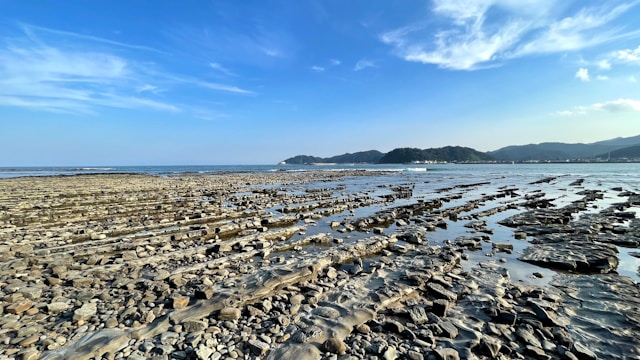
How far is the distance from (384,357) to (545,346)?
3.29 m

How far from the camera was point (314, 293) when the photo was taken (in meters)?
8.01

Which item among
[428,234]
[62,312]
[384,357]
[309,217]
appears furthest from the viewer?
[309,217]

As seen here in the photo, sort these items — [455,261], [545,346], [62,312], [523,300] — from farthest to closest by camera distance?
[455,261], [523,300], [62,312], [545,346]

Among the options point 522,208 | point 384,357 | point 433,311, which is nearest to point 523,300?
point 433,311

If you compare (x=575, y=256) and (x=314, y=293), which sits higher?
(x=314, y=293)

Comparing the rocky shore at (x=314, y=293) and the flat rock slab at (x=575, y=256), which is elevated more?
the rocky shore at (x=314, y=293)

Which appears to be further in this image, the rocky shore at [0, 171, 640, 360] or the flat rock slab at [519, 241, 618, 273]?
the flat rock slab at [519, 241, 618, 273]

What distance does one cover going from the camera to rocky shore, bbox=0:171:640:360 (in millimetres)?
5758

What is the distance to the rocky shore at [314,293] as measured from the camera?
576cm

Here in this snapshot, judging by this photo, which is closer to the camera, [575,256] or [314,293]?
[314,293]

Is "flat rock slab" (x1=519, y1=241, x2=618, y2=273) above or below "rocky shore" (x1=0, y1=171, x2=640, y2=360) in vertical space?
below

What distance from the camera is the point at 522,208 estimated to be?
77.7 feet

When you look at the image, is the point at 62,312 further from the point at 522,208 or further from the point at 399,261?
the point at 522,208

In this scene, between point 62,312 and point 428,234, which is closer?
point 62,312
